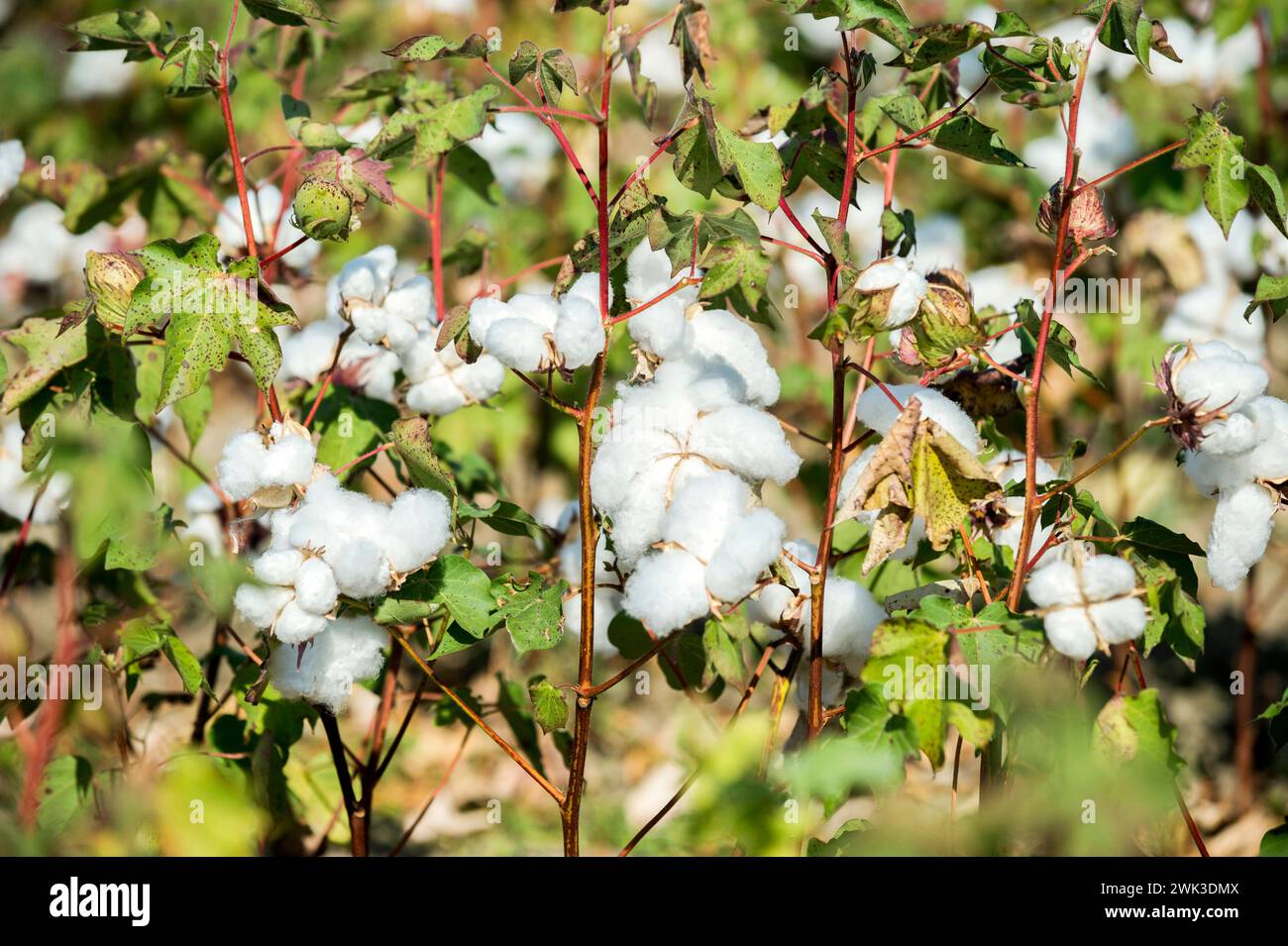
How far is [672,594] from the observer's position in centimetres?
86

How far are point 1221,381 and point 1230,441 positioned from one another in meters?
0.05

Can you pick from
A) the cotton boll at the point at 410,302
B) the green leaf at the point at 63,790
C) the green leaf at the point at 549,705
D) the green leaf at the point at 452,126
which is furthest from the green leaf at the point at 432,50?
the green leaf at the point at 63,790

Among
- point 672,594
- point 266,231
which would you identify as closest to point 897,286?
point 672,594

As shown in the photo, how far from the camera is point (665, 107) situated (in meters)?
2.95

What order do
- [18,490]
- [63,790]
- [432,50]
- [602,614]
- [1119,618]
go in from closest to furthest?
[1119,618] → [432,50] → [63,790] → [602,614] → [18,490]

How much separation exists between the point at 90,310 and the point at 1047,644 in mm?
836

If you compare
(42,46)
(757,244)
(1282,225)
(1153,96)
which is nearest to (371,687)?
(757,244)

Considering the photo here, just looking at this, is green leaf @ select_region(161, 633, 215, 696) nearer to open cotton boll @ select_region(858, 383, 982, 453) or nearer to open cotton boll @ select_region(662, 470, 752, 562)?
open cotton boll @ select_region(662, 470, 752, 562)

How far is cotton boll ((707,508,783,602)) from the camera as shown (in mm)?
841

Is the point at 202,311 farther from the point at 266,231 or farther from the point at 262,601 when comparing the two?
the point at 266,231

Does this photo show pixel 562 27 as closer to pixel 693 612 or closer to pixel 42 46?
pixel 42 46

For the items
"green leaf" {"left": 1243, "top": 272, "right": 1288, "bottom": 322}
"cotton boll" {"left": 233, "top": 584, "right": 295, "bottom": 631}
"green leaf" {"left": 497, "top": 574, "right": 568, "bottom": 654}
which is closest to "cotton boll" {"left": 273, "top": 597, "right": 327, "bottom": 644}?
"cotton boll" {"left": 233, "top": 584, "right": 295, "bottom": 631}

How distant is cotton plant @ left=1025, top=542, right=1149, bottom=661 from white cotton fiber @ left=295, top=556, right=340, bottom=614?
0.51m

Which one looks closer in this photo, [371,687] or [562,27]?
[371,687]
